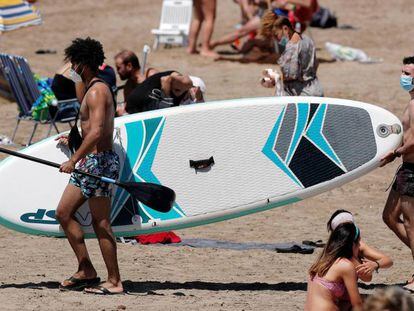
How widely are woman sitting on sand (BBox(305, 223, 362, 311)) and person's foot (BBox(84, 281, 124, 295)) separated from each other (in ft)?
5.10

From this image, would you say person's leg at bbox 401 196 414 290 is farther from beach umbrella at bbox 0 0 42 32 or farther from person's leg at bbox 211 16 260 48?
person's leg at bbox 211 16 260 48

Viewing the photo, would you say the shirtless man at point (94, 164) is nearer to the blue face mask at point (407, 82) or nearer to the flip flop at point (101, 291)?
the flip flop at point (101, 291)

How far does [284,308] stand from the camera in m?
7.06

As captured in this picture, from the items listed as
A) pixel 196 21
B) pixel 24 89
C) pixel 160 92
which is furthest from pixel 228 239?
pixel 196 21

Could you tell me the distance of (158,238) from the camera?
29.8 ft

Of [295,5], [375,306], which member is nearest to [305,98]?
[375,306]

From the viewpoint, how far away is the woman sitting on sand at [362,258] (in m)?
6.24

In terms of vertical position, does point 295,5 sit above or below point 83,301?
below

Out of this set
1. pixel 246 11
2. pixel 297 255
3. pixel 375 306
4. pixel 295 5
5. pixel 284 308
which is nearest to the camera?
pixel 375 306

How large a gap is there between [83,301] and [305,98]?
2053mm

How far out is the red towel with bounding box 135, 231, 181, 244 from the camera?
9016 mm

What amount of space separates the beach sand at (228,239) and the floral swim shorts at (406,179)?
0.73 m

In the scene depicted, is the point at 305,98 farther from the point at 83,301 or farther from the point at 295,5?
the point at 295,5

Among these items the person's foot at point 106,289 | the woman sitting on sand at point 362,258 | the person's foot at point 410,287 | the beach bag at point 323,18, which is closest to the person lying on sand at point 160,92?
the person's foot at point 106,289
